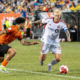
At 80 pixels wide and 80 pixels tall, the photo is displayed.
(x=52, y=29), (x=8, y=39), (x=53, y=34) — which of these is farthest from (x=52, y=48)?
(x=8, y=39)

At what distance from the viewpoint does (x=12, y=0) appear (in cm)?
3741

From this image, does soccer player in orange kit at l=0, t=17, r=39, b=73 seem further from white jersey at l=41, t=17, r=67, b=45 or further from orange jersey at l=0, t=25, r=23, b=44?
white jersey at l=41, t=17, r=67, b=45

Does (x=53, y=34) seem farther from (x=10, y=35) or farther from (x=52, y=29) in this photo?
(x=10, y=35)

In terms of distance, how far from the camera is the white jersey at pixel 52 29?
9.55 meters

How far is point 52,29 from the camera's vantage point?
31.5ft

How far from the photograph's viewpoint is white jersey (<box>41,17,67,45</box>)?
955cm

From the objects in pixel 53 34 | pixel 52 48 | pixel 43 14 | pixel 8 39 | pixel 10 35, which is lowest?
pixel 43 14

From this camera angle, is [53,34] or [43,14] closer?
[53,34]

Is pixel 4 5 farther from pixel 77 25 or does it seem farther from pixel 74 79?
pixel 74 79

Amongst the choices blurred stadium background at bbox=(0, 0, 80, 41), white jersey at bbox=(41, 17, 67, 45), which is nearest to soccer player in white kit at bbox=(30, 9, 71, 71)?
white jersey at bbox=(41, 17, 67, 45)

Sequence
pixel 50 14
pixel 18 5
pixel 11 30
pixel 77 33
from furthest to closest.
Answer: pixel 18 5, pixel 50 14, pixel 77 33, pixel 11 30

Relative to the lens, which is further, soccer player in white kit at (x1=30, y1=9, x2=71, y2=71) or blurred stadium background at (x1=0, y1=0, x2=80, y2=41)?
blurred stadium background at (x1=0, y1=0, x2=80, y2=41)

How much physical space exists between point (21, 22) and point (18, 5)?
27.1m

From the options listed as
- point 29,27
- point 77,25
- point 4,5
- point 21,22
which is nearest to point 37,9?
point 29,27
